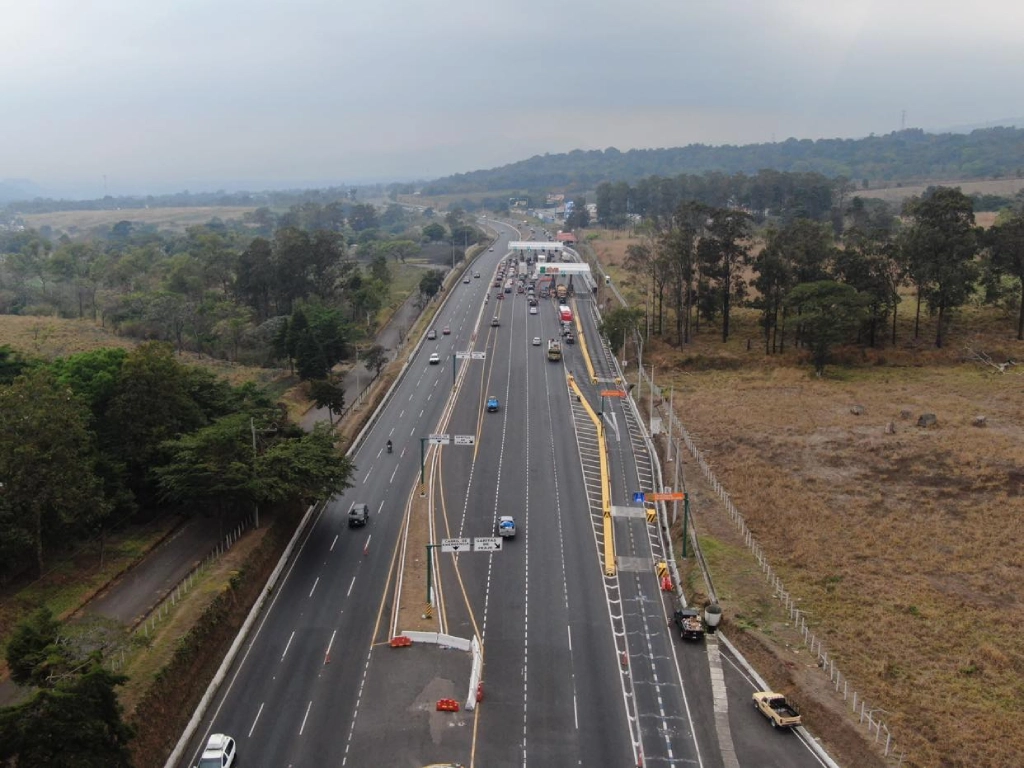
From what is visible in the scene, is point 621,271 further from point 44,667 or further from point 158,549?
point 44,667

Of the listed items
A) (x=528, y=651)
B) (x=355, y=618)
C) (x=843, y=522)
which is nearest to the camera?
(x=528, y=651)

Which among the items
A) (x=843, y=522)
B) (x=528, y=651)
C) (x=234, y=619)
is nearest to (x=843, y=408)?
(x=843, y=522)

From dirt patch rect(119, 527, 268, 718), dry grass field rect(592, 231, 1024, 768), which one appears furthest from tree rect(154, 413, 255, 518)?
dry grass field rect(592, 231, 1024, 768)

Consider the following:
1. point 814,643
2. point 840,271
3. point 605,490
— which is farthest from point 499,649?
point 840,271

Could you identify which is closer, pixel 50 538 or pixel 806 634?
pixel 806 634

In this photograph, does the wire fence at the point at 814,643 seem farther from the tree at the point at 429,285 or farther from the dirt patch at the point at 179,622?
the tree at the point at 429,285

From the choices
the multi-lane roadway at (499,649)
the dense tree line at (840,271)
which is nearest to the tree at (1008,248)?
the dense tree line at (840,271)
